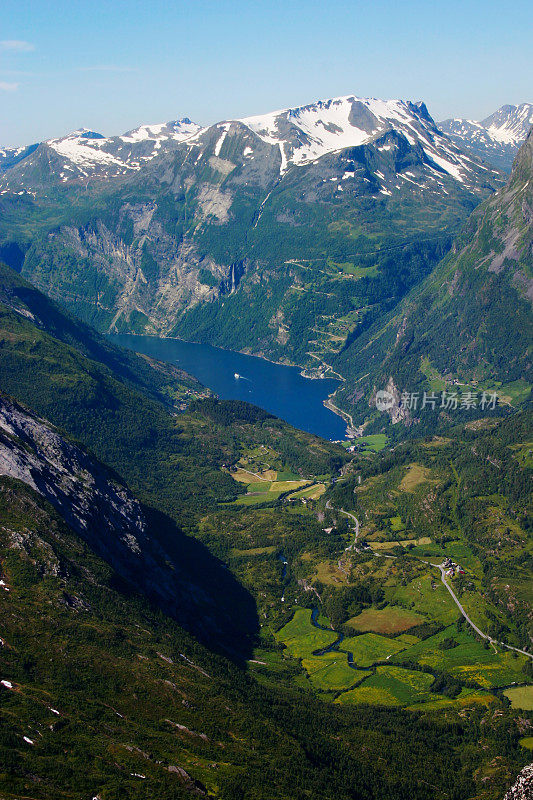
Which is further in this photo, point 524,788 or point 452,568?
point 452,568

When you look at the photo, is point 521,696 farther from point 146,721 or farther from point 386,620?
point 146,721

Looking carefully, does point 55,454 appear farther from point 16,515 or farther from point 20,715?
point 20,715

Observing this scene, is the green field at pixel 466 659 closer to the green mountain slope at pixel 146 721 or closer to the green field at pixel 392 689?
the green field at pixel 392 689

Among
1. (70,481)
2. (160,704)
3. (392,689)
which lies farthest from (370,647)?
(70,481)

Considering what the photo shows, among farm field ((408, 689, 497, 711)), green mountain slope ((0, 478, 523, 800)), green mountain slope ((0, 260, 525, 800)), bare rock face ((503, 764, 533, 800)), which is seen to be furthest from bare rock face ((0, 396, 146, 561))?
bare rock face ((503, 764, 533, 800))

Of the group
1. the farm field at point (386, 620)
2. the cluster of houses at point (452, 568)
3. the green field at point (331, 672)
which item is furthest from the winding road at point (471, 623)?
the green field at point (331, 672)

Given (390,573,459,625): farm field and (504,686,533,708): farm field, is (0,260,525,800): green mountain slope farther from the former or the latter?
(390,573,459,625): farm field
